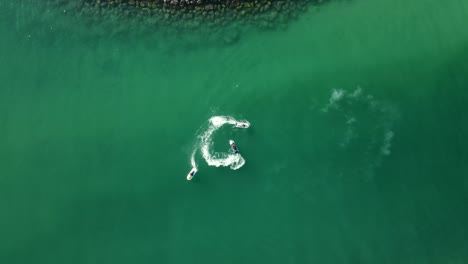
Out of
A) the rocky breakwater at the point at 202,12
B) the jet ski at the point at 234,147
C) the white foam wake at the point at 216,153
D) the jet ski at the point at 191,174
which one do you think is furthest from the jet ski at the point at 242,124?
the rocky breakwater at the point at 202,12

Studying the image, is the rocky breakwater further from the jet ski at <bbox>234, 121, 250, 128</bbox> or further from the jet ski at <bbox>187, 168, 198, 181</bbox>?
the jet ski at <bbox>187, 168, 198, 181</bbox>

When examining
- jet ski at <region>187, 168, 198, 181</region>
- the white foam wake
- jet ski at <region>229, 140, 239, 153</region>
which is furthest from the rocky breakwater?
jet ski at <region>187, 168, 198, 181</region>

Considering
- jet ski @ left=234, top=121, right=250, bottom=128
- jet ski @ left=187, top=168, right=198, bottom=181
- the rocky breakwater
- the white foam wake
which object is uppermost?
the rocky breakwater

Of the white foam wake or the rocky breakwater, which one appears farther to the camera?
the rocky breakwater

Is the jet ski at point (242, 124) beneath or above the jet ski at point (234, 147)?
above

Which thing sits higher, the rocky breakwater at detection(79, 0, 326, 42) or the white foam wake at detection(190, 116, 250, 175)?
the rocky breakwater at detection(79, 0, 326, 42)

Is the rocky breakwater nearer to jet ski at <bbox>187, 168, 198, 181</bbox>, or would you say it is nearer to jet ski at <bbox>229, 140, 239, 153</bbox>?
jet ski at <bbox>229, 140, 239, 153</bbox>

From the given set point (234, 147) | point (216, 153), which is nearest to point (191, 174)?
point (216, 153)

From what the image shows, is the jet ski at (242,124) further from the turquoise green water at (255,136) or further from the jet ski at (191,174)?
the jet ski at (191,174)

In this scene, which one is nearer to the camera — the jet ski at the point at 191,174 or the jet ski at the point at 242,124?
the jet ski at the point at 191,174
